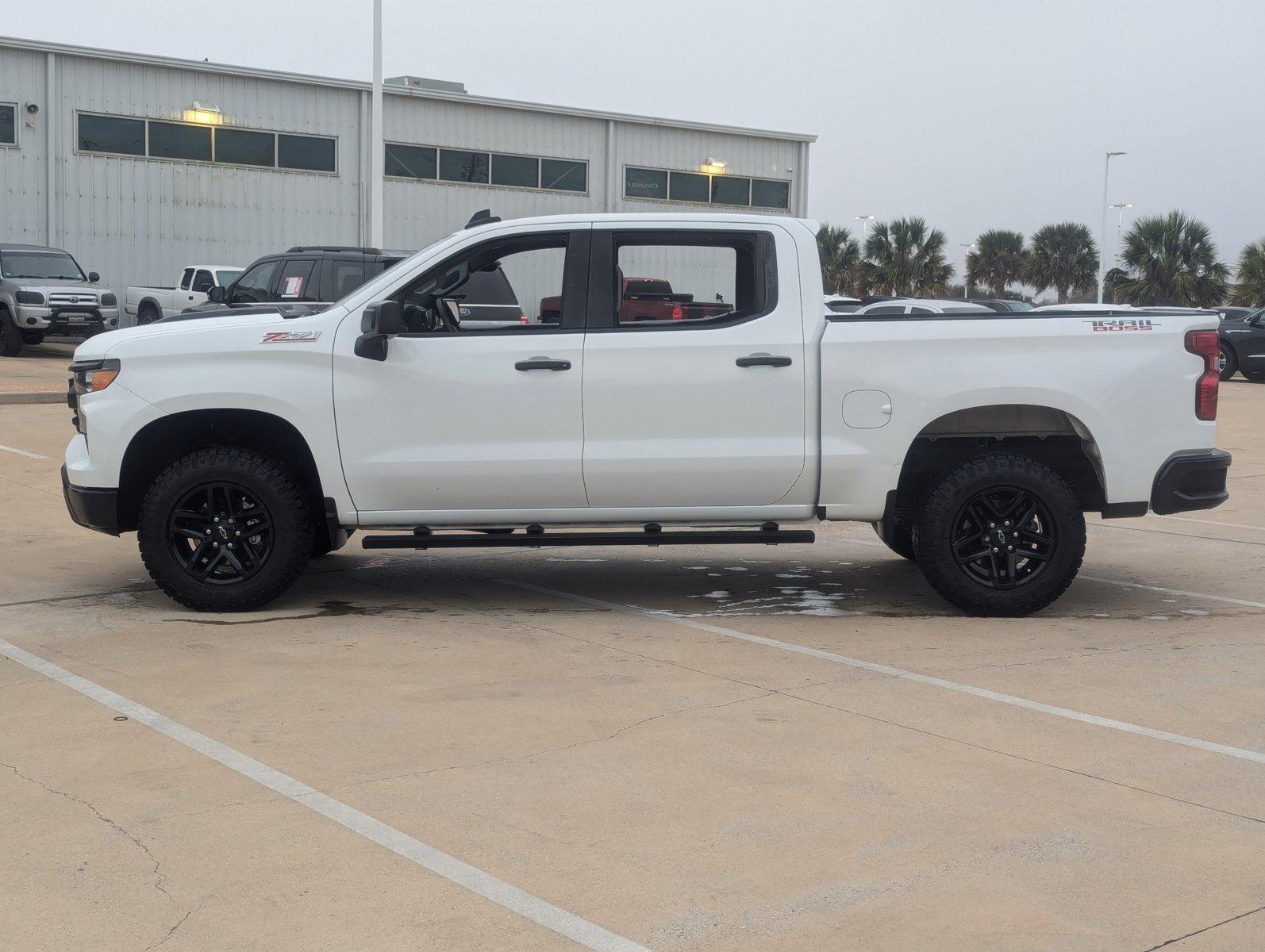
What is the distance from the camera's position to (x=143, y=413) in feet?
23.4

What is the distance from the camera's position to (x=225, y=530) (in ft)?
23.9

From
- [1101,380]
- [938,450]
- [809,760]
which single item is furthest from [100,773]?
[1101,380]

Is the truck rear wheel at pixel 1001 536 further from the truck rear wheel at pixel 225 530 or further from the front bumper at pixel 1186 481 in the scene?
the truck rear wheel at pixel 225 530

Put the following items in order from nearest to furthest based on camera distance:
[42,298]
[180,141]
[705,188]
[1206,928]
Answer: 1. [1206,928]
2. [42,298]
3. [180,141]
4. [705,188]

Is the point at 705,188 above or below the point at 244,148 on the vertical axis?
above

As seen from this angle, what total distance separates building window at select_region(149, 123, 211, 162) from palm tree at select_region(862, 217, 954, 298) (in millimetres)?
33656

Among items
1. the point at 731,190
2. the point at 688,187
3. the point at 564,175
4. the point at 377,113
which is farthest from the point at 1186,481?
the point at 731,190

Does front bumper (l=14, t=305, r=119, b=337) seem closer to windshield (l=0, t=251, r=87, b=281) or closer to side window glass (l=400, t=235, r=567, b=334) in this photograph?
windshield (l=0, t=251, r=87, b=281)

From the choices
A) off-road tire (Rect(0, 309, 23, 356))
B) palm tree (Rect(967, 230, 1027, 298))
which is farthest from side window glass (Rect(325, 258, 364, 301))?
palm tree (Rect(967, 230, 1027, 298))

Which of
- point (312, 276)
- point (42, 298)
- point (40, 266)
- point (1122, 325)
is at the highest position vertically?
point (40, 266)

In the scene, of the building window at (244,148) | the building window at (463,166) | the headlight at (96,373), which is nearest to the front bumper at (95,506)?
the headlight at (96,373)

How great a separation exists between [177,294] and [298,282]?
10377 millimetres

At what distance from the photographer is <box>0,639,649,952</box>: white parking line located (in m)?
3.64

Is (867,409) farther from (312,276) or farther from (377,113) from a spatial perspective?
(377,113)
